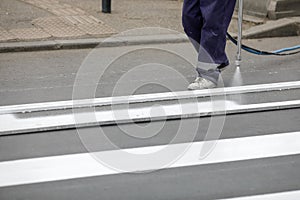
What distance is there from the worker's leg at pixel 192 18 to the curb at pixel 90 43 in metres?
2.05

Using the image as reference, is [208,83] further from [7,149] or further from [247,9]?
[247,9]

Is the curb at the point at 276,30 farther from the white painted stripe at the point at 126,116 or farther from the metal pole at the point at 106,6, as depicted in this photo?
the white painted stripe at the point at 126,116

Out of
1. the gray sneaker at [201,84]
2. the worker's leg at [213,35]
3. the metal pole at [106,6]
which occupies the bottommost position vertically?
the metal pole at [106,6]

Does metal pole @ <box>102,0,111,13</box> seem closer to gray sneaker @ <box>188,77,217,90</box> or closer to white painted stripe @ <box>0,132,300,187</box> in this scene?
gray sneaker @ <box>188,77,217,90</box>

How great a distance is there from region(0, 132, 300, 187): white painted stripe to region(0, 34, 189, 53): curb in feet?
12.0

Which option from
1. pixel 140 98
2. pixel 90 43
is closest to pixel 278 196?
pixel 140 98

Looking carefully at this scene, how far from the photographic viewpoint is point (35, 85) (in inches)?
269

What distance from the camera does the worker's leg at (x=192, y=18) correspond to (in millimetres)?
6508

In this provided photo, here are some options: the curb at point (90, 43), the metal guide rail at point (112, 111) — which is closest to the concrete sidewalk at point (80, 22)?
the curb at point (90, 43)

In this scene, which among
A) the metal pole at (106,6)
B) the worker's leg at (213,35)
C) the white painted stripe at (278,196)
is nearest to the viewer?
the white painted stripe at (278,196)

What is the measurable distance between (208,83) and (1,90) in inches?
78.2

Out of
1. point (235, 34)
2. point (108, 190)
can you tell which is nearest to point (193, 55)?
point (235, 34)

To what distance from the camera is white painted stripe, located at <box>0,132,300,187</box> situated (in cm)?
454

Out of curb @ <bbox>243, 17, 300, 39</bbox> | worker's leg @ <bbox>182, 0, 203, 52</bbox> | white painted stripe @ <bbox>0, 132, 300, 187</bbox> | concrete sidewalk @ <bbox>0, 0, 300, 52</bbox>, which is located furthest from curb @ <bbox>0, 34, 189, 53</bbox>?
white painted stripe @ <bbox>0, 132, 300, 187</bbox>
